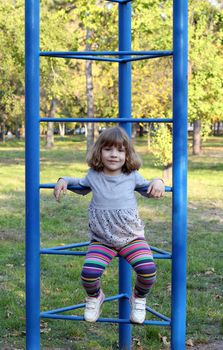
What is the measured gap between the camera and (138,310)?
13.7 feet

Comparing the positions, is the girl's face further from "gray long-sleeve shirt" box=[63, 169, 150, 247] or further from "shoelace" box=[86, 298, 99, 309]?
"shoelace" box=[86, 298, 99, 309]

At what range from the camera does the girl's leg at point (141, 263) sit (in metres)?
4.08

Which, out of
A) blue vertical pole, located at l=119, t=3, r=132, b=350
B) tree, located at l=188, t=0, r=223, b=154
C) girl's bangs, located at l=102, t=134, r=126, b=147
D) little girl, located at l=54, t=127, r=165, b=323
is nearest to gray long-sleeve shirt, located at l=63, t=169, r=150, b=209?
little girl, located at l=54, t=127, r=165, b=323

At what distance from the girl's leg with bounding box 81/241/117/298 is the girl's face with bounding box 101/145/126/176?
439 mm

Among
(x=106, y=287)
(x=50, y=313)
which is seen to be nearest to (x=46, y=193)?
(x=106, y=287)

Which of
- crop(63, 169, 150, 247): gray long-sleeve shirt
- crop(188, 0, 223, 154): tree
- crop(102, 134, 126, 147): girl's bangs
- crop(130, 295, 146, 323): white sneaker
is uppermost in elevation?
crop(188, 0, 223, 154): tree

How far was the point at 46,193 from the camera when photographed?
15.5 metres

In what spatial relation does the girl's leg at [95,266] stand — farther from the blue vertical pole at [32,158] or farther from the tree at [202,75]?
the tree at [202,75]

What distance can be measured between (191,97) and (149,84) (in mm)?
1576

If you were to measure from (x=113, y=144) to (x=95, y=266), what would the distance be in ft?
2.22

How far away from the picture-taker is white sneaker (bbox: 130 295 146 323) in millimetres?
4162

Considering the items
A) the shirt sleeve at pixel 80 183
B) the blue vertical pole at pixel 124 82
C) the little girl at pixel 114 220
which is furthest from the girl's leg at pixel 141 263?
Answer: the blue vertical pole at pixel 124 82

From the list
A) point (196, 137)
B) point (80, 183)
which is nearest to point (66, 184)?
point (80, 183)

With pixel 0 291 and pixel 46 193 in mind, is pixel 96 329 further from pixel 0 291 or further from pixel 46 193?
pixel 46 193
